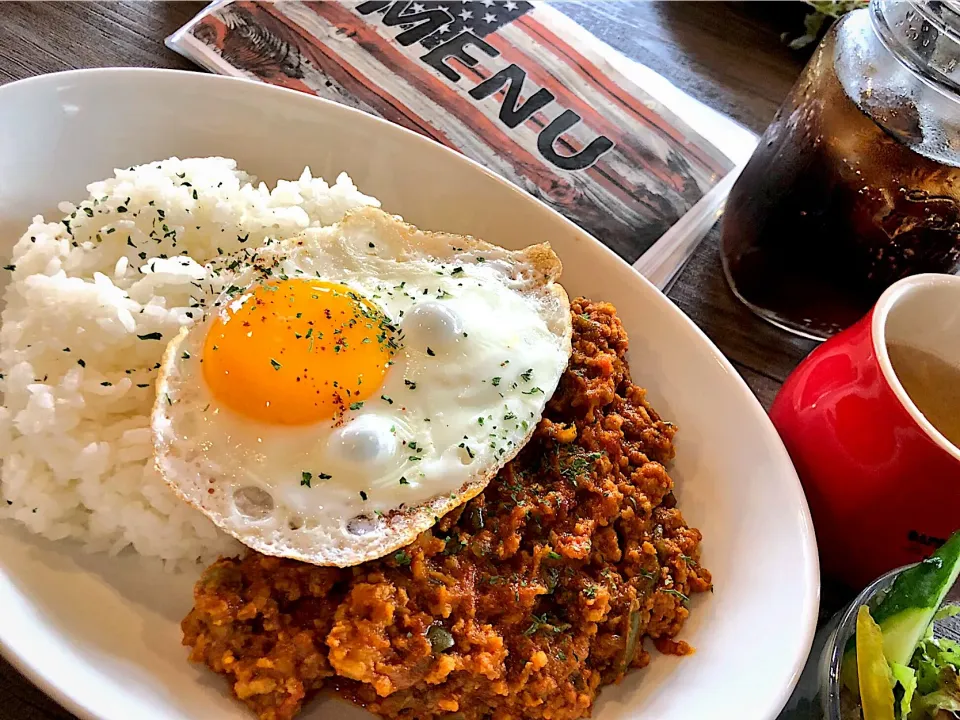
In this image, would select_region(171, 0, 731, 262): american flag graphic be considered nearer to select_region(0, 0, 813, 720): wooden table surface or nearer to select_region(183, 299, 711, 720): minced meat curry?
select_region(0, 0, 813, 720): wooden table surface

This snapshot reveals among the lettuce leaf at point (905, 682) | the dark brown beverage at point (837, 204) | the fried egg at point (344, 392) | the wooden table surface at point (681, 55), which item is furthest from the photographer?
the wooden table surface at point (681, 55)

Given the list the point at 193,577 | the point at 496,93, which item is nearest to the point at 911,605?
the point at 193,577

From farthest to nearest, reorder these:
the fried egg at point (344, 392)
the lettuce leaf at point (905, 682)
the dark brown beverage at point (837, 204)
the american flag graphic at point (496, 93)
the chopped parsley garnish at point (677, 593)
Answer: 1. the american flag graphic at point (496, 93)
2. the dark brown beverage at point (837, 204)
3. the chopped parsley garnish at point (677, 593)
4. the fried egg at point (344, 392)
5. the lettuce leaf at point (905, 682)

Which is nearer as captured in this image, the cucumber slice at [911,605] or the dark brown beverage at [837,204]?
the cucumber slice at [911,605]

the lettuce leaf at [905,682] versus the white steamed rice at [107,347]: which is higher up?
the lettuce leaf at [905,682]

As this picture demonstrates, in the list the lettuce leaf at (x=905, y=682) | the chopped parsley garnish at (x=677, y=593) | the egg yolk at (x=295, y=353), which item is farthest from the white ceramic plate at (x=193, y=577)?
the egg yolk at (x=295, y=353)

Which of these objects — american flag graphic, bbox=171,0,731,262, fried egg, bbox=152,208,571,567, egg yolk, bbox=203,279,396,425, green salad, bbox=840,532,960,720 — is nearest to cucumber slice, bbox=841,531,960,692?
green salad, bbox=840,532,960,720

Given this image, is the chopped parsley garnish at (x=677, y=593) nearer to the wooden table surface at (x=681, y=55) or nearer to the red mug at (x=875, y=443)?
the red mug at (x=875, y=443)

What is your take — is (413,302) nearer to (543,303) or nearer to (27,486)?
(543,303)
